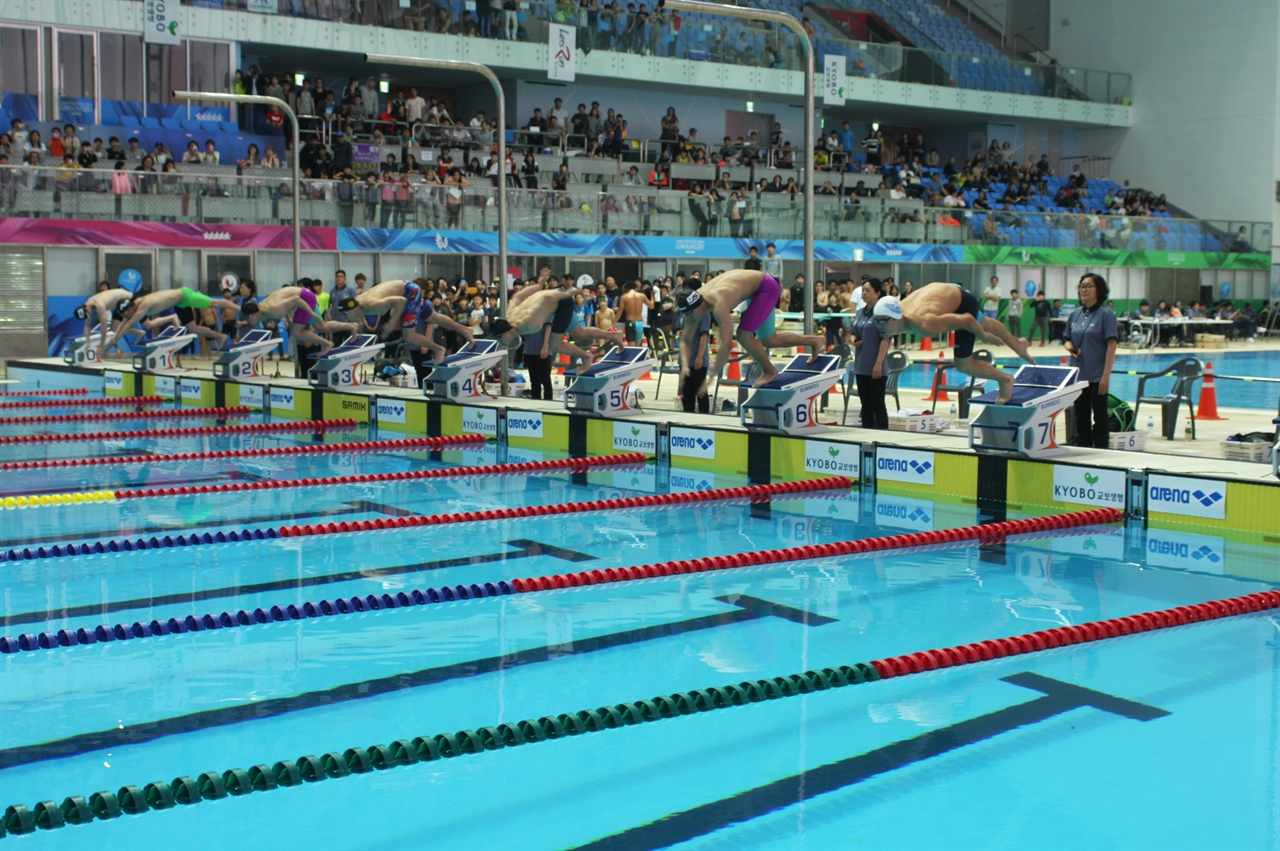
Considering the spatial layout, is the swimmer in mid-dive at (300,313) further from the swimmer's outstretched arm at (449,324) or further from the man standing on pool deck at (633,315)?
the man standing on pool deck at (633,315)

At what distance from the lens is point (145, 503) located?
8594mm

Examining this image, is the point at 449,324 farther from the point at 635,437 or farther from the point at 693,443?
the point at 693,443

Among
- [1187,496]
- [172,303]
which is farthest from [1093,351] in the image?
[172,303]

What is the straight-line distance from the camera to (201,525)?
7840 millimetres

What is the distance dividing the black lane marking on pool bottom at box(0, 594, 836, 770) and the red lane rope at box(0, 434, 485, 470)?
234 inches

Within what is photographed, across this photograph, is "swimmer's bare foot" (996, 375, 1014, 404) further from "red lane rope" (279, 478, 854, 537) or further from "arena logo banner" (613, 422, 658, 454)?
"arena logo banner" (613, 422, 658, 454)

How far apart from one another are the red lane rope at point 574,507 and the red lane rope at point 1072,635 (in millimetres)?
3526

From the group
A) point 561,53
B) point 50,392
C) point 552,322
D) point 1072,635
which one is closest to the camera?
point 1072,635

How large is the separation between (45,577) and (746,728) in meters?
3.88

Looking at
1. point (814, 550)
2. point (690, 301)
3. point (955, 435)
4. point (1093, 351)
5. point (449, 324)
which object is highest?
point (690, 301)

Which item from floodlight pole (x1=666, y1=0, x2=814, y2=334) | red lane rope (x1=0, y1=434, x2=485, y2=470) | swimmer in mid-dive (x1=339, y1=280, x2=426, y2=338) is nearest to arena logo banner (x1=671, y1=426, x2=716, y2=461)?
floodlight pole (x1=666, y1=0, x2=814, y2=334)

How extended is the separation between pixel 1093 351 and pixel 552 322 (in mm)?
5293

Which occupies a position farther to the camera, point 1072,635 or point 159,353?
point 159,353

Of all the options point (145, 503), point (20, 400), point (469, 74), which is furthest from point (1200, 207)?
point (145, 503)
